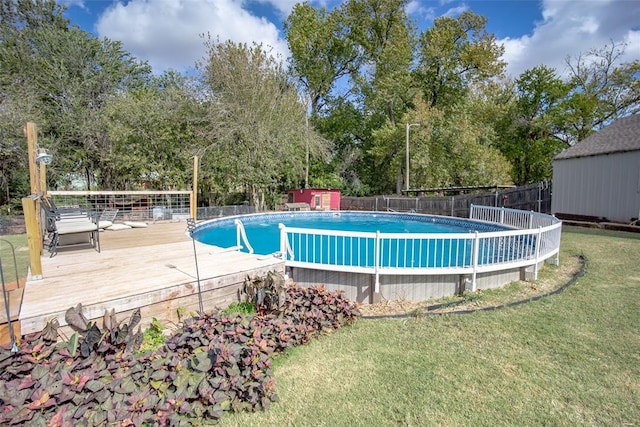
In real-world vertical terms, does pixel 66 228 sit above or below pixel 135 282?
above

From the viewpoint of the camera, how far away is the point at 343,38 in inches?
969

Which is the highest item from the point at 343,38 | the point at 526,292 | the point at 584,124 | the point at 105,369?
the point at 343,38

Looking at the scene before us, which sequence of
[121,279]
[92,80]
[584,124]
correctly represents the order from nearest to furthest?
[121,279]
[92,80]
[584,124]

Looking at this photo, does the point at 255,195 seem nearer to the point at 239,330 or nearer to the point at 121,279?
the point at 121,279

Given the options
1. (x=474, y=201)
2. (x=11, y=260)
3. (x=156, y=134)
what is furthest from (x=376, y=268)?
(x=156, y=134)

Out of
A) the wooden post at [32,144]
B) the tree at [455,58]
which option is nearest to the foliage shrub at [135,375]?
the wooden post at [32,144]

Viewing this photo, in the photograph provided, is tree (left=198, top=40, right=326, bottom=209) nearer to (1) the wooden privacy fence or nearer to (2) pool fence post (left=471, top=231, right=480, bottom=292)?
(1) the wooden privacy fence

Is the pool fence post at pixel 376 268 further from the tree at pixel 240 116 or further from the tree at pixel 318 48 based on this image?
the tree at pixel 318 48

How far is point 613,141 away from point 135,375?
18015mm

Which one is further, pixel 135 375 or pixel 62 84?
pixel 62 84

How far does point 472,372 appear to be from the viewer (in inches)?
111

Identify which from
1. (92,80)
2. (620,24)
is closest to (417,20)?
(620,24)

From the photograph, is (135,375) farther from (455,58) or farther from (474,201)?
(455,58)

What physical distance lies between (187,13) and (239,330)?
17096 mm
